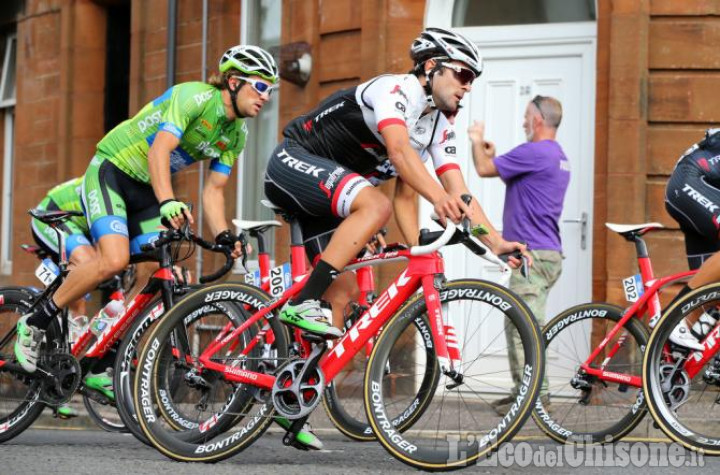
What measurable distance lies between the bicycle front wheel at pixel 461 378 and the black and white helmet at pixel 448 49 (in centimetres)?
101

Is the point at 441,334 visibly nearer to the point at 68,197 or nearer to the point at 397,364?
the point at 397,364

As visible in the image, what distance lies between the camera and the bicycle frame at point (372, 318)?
225 inches

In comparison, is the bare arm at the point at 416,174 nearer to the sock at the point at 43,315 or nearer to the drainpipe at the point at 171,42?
the sock at the point at 43,315

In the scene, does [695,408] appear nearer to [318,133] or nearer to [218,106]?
[318,133]

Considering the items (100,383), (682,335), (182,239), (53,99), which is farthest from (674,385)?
(53,99)

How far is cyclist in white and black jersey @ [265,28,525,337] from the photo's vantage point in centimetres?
582

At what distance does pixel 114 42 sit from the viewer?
15859mm

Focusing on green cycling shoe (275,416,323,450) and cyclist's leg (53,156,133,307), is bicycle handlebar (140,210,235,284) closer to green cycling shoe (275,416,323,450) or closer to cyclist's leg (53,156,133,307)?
cyclist's leg (53,156,133,307)

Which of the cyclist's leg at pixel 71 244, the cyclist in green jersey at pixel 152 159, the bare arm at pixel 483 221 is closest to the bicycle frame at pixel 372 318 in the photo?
the bare arm at pixel 483 221

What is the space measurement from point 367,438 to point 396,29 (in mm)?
5066

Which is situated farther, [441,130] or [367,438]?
[367,438]

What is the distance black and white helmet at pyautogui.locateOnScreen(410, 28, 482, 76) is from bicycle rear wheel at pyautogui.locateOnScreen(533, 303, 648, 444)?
1.84 m

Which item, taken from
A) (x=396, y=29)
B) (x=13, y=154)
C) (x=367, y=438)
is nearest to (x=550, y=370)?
(x=367, y=438)

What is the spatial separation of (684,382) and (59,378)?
3255mm
